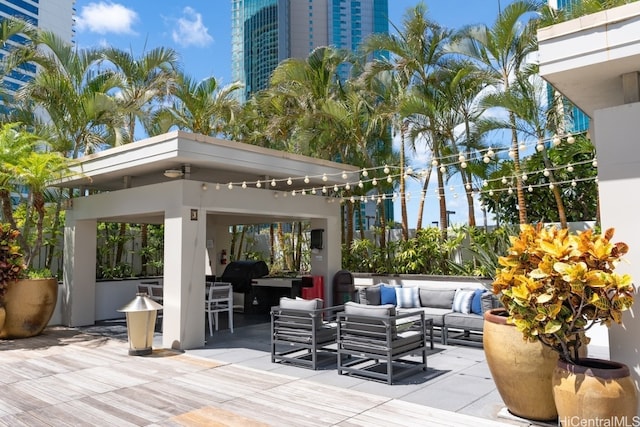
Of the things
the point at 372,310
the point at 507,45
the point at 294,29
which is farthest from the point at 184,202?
the point at 294,29

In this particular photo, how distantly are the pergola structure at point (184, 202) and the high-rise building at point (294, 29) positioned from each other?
15.9 m

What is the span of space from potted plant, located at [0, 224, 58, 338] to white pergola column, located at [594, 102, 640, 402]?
906cm

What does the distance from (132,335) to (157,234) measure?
22.6 ft

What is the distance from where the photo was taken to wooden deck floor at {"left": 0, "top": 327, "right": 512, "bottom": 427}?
4.30 meters

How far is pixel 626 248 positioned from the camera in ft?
11.7

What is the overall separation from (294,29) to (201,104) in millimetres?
14859

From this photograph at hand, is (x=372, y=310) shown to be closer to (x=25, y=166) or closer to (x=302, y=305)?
(x=302, y=305)

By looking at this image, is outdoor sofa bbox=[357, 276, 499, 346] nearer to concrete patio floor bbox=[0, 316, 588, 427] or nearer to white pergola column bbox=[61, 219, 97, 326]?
concrete patio floor bbox=[0, 316, 588, 427]

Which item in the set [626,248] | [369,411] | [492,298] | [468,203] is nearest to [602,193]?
[626,248]

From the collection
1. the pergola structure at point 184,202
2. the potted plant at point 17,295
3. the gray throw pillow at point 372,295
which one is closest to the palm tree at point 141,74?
the pergola structure at point 184,202

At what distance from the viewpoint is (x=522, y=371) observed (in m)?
3.98

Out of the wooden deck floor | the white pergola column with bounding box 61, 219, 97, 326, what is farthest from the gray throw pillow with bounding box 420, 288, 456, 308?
the white pergola column with bounding box 61, 219, 97, 326

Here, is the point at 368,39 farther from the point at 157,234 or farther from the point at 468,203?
the point at 157,234

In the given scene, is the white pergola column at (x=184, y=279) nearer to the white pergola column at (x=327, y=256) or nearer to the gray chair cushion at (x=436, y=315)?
A: the white pergola column at (x=327, y=256)
